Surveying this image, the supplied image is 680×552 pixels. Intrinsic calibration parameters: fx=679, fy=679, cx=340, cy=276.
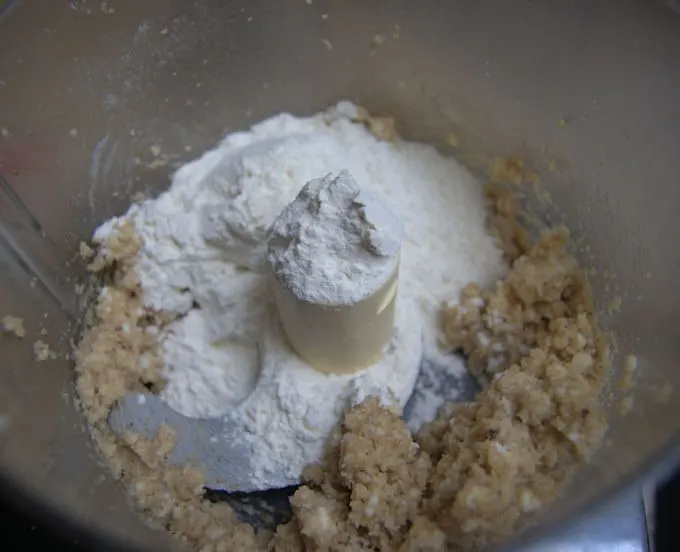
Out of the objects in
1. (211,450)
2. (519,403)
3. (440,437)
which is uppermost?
(519,403)

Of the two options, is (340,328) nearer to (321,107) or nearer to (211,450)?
(211,450)

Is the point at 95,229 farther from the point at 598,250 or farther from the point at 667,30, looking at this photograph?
the point at 667,30

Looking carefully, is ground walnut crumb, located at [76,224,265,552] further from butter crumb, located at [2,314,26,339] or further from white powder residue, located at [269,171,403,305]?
white powder residue, located at [269,171,403,305]

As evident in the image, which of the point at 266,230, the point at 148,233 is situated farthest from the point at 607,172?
the point at 148,233

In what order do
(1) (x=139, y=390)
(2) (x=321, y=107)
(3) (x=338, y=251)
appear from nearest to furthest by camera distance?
(3) (x=338, y=251) → (1) (x=139, y=390) → (2) (x=321, y=107)

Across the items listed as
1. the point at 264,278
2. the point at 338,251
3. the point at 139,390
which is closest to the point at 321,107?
the point at 264,278

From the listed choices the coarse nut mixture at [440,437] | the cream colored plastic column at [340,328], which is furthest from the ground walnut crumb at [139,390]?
the cream colored plastic column at [340,328]

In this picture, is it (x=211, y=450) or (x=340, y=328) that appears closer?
(x=340, y=328)
